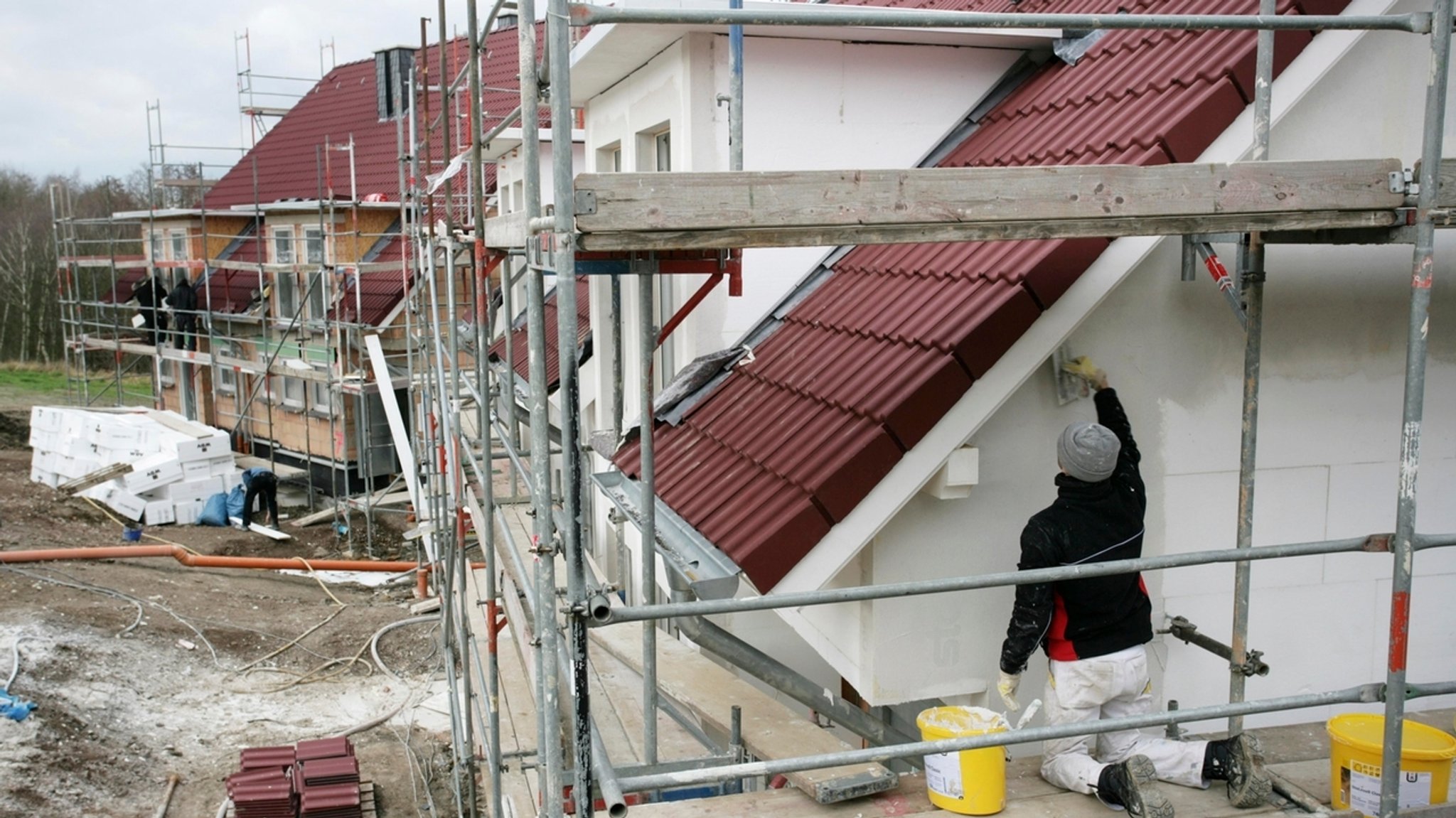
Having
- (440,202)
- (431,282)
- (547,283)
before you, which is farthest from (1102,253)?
(440,202)

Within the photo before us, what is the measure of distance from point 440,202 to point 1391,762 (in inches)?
678

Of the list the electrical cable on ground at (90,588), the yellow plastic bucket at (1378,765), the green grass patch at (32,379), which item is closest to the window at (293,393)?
the electrical cable on ground at (90,588)

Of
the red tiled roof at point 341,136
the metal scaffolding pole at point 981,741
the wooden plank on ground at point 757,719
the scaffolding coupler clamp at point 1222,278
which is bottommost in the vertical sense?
the wooden plank on ground at point 757,719

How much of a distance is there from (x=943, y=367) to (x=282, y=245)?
849 inches

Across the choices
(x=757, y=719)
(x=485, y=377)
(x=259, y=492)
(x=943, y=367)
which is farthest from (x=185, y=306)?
(x=943, y=367)

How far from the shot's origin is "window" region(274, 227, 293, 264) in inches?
904

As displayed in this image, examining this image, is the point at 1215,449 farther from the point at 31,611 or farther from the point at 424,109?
the point at 31,611

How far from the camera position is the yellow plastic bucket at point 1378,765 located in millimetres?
3873

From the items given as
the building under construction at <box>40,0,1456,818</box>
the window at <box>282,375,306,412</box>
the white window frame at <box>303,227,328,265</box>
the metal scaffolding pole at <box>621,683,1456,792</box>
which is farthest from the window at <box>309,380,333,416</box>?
the metal scaffolding pole at <box>621,683,1456,792</box>

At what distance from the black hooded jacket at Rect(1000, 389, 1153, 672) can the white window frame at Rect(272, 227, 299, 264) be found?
21.3m

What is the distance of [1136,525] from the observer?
14.1 feet

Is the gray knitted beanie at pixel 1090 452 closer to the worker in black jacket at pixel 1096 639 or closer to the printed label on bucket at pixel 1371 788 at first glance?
the worker in black jacket at pixel 1096 639

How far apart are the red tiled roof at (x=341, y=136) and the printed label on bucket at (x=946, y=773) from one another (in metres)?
18.6

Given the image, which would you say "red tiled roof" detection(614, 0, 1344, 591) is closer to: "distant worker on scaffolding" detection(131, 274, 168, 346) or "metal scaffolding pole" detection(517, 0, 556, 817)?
"metal scaffolding pole" detection(517, 0, 556, 817)
